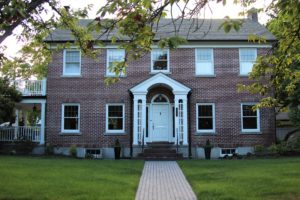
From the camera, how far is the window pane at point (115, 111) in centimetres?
2630

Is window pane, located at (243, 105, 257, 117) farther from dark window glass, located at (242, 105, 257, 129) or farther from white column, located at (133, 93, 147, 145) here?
white column, located at (133, 93, 147, 145)

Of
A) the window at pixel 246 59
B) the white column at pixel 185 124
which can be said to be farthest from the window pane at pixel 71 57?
the window at pixel 246 59

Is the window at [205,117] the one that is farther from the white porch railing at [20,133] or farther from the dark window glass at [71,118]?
the white porch railing at [20,133]

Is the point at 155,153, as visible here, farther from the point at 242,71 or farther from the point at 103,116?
the point at 242,71

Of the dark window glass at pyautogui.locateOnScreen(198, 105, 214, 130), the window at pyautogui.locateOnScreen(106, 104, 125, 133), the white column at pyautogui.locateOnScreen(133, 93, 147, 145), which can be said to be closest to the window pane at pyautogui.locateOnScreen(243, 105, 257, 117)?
the dark window glass at pyautogui.locateOnScreen(198, 105, 214, 130)

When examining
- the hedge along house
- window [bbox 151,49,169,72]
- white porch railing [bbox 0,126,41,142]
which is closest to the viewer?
the hedge along house

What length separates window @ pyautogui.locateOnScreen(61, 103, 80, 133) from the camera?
86.4 ft

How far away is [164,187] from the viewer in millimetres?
12469

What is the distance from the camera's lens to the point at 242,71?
2667 cm

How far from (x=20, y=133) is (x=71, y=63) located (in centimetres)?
547

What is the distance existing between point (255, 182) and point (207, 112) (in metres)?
13.7

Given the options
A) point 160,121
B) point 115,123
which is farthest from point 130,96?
point 160,121

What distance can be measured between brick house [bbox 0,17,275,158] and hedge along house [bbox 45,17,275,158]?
58 mm

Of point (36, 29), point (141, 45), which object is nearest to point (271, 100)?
point (141, 45)
